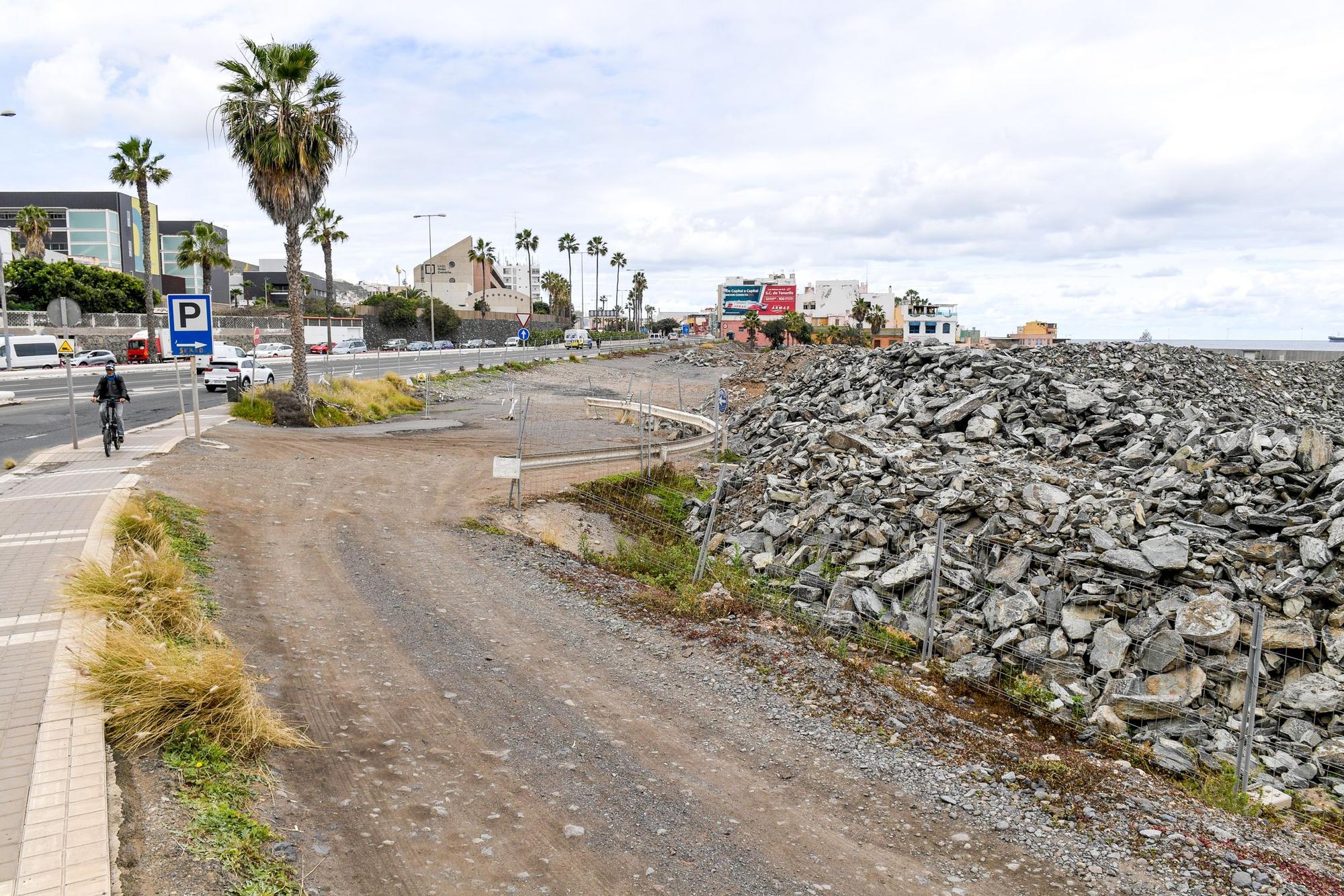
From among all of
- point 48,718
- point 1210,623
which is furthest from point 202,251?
point 1210,623

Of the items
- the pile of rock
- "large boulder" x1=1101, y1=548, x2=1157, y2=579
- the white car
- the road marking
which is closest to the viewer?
the pile of rock

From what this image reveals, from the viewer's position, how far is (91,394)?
113 ft

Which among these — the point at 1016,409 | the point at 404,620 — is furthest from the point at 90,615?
the point at 1016,409

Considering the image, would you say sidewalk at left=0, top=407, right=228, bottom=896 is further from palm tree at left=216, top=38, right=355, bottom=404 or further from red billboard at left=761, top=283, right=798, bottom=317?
red billboard at left=761, top=283, right=798, bottom=317

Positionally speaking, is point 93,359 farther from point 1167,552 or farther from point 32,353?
point 1167,552

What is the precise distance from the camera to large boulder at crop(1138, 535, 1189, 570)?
9.70 metres

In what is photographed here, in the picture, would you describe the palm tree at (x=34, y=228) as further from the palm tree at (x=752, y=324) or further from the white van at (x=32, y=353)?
the palm tree at (x=752, y=324)

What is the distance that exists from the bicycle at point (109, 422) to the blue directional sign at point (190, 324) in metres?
1.88

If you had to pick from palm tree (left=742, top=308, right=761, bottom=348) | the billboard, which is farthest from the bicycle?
the billboard

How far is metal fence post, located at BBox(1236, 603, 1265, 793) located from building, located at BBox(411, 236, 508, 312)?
12740cm

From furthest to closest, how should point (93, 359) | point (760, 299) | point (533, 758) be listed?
point (760, 299), point (93, 359), point (533, 758)

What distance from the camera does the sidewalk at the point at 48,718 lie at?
453 cm

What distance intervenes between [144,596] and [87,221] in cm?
13929

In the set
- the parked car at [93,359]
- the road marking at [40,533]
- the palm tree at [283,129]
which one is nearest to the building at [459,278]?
the parked car at [93,359]
